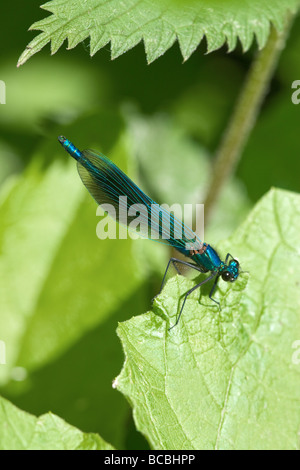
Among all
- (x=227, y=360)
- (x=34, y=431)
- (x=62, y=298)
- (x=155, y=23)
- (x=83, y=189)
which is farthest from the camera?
(x=83, y=189)

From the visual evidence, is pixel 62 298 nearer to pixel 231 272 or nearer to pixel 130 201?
pixel 130 201

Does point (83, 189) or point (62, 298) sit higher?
point (83, 189)

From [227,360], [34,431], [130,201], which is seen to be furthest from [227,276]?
[34,431]

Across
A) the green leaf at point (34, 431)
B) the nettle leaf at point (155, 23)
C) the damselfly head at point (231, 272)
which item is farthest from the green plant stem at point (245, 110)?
the green leaf at point (34, 431)

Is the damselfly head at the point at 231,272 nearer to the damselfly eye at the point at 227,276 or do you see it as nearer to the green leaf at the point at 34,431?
the damselfly eye at the point at 227,276
